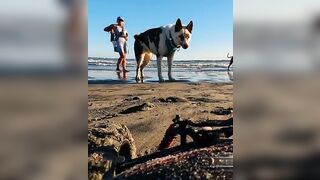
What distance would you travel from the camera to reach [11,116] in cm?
323

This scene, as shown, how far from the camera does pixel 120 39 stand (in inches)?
140

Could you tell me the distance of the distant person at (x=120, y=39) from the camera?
346 centimetres

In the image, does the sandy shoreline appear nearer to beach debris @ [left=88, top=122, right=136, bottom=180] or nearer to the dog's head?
→ beach debris @ [left=88, top=122, right=136, bottom=180]

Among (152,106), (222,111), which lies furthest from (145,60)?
(222,111)

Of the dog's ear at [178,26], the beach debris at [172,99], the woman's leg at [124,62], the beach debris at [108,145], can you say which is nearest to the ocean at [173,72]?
the woman's leg at [124,62]

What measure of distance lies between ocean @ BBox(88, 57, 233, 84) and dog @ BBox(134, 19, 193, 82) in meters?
0.04

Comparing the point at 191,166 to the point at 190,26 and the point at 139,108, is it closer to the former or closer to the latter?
the point at 139,108

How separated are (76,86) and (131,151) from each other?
2.34 feet

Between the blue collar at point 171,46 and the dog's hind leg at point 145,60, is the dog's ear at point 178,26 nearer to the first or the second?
the blue collar at point 171,46

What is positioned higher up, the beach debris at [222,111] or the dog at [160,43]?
the dog at [160,43]

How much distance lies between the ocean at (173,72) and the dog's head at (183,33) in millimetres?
133

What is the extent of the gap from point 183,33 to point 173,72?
0.31 m

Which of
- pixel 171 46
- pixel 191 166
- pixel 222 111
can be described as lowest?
pixel 191 166

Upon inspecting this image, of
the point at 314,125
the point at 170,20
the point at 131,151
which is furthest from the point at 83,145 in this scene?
the point at 314,125
